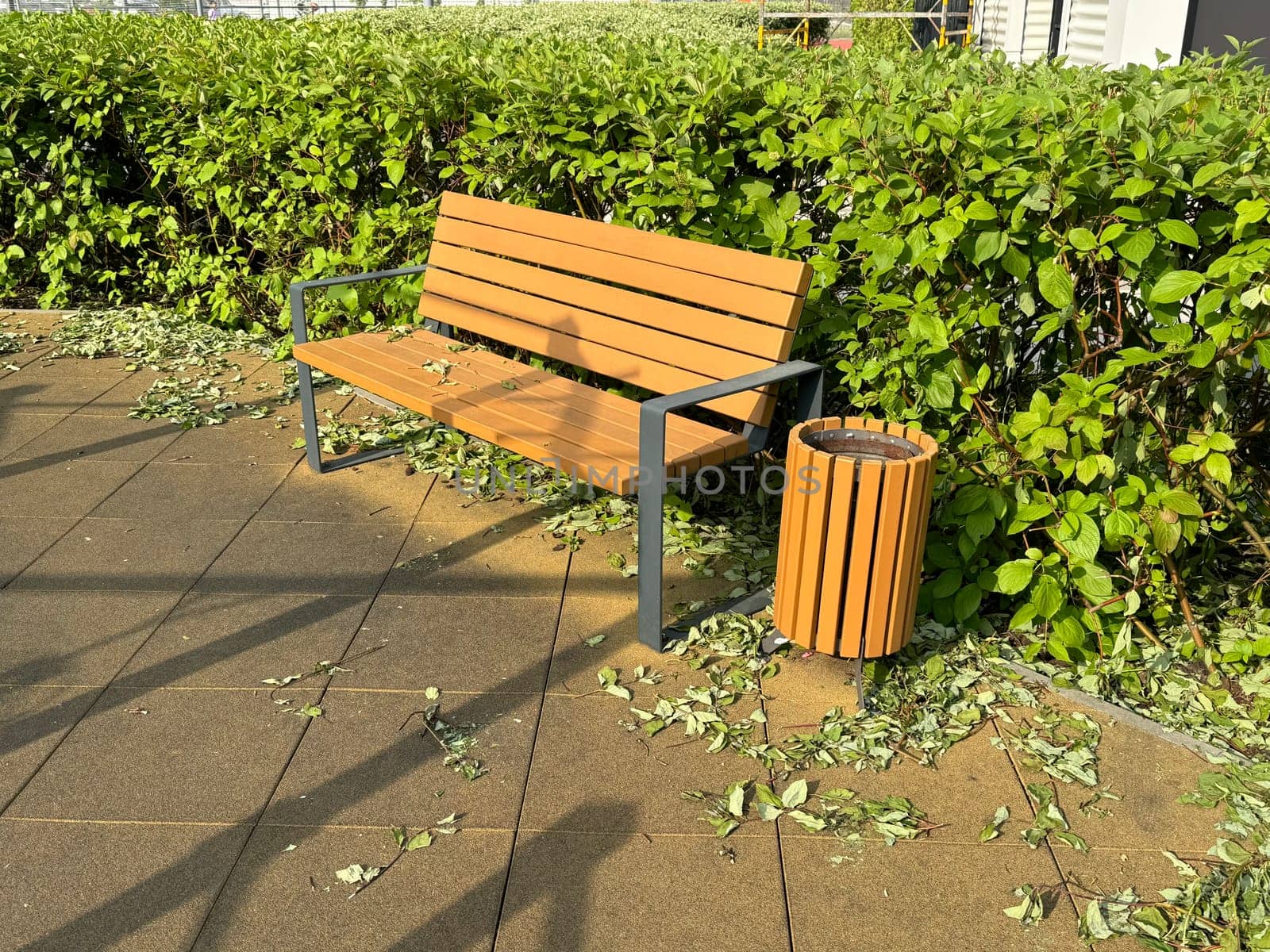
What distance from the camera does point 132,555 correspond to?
4129 millimetres

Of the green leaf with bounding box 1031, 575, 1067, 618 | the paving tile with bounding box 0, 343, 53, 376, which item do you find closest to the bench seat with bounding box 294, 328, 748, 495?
the green leaf with bounding box 1031, 575, 1067, 618

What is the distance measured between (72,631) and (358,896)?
1.64 metres

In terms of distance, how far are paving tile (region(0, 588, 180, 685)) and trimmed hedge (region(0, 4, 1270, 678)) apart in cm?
216

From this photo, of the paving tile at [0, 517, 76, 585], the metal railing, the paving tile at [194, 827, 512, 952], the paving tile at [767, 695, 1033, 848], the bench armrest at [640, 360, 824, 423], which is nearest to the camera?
the paving tile at [194, 827, 512, 952]

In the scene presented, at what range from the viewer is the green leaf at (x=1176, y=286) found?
2832 mm

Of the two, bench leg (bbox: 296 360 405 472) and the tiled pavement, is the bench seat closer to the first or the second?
bench leg (bbox: 296 360 405 472)

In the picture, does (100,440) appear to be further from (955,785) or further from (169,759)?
(955,785)

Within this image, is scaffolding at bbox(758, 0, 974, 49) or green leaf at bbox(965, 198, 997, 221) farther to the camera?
scaffolding at bbox(758, 0, 974, 49)

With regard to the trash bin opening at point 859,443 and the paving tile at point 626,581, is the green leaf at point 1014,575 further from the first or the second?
the paving tile at point 626,581

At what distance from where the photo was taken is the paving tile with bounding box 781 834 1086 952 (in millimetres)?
2408

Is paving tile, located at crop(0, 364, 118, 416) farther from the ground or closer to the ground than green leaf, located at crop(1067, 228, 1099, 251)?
closer to the ground

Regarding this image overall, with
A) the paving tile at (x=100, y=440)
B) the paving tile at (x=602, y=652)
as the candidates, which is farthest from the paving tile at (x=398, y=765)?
the paving tile at (x=100, y=440)

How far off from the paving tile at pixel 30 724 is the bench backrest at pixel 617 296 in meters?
2.01

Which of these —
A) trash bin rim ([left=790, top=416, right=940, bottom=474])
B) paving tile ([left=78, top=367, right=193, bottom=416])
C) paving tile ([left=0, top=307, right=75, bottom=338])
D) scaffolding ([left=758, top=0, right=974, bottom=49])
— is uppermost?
scaffolding ([left=758, top=0, right=974, bottom=49])
